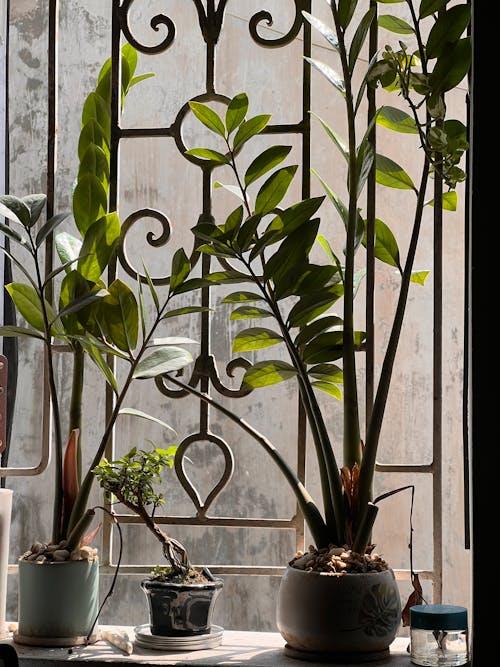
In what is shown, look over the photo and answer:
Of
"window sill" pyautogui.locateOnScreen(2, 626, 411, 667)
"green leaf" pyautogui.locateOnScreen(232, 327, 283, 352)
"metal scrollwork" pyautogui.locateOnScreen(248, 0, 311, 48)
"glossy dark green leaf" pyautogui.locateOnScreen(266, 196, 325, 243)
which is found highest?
"metal scrollwork" pyautogui.locateOnScreen(248, 0, 311, 48)

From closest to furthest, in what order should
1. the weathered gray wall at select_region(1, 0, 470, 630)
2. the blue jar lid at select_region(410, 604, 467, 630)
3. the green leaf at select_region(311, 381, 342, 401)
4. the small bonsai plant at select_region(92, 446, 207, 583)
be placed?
the blue jar lid at select_region(410, 604, 467, 630) < the small bonsai plant at select_region(92, 446, 207, 583) < the green leaf at select_region(311, 381, 342, 401) < the weathered gray wall at select_region(1, 0, 470, 630)

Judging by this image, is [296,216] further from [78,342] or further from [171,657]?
[171,657]

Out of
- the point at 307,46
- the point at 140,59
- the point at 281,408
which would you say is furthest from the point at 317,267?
the point at 140,59

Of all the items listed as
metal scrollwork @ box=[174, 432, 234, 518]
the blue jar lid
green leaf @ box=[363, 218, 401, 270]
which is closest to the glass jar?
the blue jar lid

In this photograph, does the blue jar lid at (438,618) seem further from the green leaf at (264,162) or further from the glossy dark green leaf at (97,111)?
the glossy dark green leaf at (97,111)

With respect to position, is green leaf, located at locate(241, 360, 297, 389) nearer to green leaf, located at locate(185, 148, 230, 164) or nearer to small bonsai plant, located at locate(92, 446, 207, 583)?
small bonsai plant, located at locate(92, 446, 207, 583)

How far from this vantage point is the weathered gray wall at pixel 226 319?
328 centimetres

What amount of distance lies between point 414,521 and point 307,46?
223cm

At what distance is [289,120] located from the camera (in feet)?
10.9

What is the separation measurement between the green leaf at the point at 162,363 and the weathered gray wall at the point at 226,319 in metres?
1.99

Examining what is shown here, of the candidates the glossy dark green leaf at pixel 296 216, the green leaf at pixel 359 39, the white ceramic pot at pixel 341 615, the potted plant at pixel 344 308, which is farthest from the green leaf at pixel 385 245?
the white ceramic pot at pixel 341 615

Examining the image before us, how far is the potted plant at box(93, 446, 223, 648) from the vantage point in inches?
46.8

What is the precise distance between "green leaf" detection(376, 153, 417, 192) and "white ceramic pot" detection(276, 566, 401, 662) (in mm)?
533
